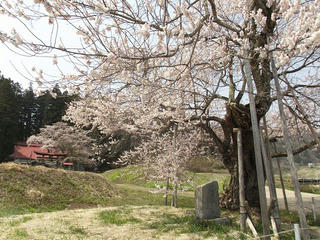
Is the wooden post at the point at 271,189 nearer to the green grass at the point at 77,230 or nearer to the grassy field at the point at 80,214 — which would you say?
the grassy field at the point at 80,214

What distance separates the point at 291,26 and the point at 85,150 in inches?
845

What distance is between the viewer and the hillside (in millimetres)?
7715

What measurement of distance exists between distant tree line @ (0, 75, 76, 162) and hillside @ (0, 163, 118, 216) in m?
13.8

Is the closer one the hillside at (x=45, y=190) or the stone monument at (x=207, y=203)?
the stone monument at (x=207, y=203)

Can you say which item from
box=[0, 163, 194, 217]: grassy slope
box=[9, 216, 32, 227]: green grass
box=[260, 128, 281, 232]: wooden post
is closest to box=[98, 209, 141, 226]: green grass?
box=[9, 216, 32, 227]: green grass

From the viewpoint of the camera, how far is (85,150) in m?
22.8

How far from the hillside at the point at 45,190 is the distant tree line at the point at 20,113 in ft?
45.2

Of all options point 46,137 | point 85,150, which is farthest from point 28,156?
point 85,150

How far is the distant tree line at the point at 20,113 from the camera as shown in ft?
83.8

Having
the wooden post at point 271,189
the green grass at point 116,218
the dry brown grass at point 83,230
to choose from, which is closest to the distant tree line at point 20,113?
the green grass at point 116,218

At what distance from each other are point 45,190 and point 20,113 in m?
27.4

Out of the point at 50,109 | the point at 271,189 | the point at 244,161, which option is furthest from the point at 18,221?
the point at 50,109

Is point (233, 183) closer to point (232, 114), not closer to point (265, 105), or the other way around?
point (232, 114)

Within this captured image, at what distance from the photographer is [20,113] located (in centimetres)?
3133
